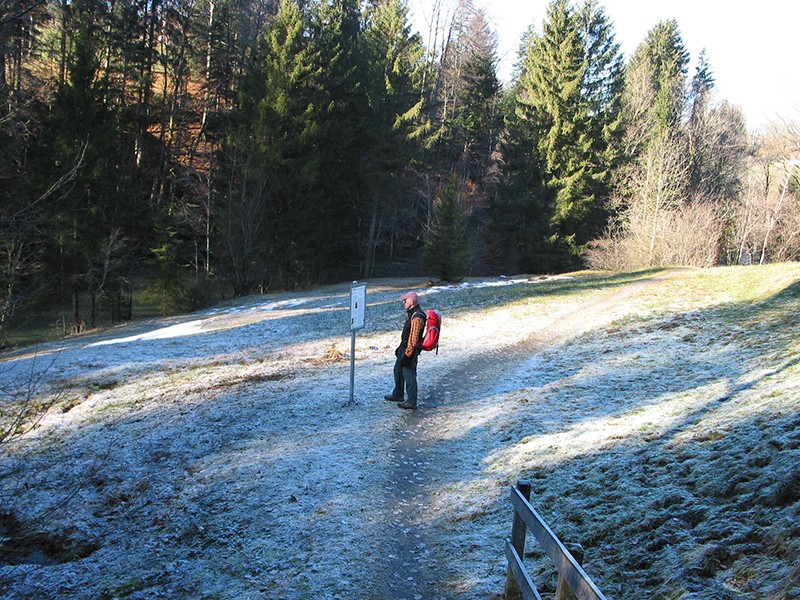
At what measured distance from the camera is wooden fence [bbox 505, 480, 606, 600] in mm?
2529

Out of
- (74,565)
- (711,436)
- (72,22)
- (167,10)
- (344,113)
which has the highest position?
(167,10)

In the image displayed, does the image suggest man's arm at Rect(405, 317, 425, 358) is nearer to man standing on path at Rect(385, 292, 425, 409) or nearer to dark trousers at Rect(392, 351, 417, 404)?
man standing on path at Rect(385, 292, 425, 409)

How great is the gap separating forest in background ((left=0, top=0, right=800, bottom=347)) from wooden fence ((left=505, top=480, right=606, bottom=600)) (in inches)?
907

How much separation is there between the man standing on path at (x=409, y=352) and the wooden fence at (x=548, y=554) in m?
5.19

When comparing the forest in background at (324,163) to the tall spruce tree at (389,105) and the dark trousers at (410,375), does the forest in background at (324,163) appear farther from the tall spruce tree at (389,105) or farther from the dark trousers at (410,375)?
the dark trousers at (410,375)

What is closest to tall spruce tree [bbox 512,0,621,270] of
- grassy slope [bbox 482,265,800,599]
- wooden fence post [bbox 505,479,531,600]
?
grassy slope [bbox 482,265,800,599]

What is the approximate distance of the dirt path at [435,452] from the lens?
5102 mm

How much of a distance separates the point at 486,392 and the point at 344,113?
110 feet

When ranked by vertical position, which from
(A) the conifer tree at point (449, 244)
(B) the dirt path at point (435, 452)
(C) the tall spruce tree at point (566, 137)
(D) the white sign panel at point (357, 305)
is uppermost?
(C) the tall spruce tree at point (566, 137)

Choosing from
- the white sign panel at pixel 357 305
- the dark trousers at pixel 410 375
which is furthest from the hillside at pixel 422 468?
the white sign panel at pixel 357 305

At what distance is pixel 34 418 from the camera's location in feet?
35.9

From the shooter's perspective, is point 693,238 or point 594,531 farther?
point 693,238

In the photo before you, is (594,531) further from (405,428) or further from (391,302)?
(391,302)

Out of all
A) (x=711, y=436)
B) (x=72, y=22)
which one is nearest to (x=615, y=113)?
(x=72, y=22)
